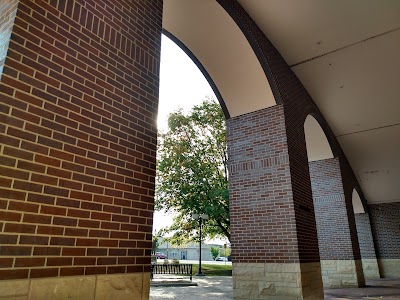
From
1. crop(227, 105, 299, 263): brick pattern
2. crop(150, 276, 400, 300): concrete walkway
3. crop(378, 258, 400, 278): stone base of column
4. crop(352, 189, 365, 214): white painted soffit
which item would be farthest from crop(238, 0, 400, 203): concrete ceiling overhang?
crop(378, 258, 400, 278): stone base of column

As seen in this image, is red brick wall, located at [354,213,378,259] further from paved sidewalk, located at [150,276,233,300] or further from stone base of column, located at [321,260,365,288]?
paved sidewalk, located at [150,276,233,300]

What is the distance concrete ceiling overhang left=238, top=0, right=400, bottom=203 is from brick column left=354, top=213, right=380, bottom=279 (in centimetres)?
657

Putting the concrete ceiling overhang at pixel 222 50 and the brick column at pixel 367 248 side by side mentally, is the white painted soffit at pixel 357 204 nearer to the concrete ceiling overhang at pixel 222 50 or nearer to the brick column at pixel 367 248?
the brick column at pixel 367 248

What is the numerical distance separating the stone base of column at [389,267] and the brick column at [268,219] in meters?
12.5

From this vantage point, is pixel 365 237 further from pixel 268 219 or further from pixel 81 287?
pixel 81 287

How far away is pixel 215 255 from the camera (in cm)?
4959

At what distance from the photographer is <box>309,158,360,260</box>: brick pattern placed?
415 inches

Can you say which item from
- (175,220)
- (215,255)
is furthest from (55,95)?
(215,255)

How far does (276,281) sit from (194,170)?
10.6m

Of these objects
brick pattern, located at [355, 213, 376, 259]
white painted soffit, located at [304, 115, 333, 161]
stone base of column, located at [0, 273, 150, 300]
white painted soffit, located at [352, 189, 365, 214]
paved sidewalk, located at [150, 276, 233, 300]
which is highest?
white painted soffit, located at [304, 115, 333, 161]

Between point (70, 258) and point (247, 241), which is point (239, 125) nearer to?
point (247, 241)

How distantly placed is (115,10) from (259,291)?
5305 millimetres

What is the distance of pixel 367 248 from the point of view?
16859 mm

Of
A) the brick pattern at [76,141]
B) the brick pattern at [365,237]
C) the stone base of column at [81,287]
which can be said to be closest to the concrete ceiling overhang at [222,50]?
the brick pattern at [76,141]
